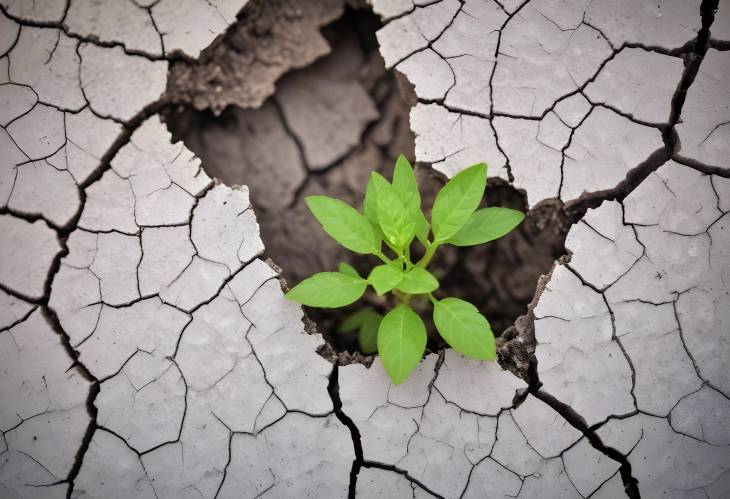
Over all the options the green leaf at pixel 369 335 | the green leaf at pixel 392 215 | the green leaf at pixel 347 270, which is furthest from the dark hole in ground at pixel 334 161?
the green leaf at pixel 392 215

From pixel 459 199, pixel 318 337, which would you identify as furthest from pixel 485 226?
pixel 318 337

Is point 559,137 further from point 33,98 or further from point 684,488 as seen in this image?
point 33,98

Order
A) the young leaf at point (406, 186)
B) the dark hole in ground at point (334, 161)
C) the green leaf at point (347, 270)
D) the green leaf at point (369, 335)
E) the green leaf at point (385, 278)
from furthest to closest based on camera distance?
the dark hole in ground at point (334, 161), the green leaf at point (369, 335), the green leaf at point (347, 270), the young leaf at point (406, 186), the green leaf at point (385, 278)

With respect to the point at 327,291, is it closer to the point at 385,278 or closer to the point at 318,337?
the point at 385,278

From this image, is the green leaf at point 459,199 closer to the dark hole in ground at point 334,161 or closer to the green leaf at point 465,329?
the green leaf at point 465,329

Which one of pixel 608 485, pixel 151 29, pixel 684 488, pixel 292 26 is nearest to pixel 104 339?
pixel 151 29

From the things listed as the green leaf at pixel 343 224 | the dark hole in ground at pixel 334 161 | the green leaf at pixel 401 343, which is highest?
the dark hole in ground at pixel 334 161

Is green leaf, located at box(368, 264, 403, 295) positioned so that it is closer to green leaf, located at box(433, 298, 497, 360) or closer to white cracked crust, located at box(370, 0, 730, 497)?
green leaf, located at box(433, 298, 497, 360)
